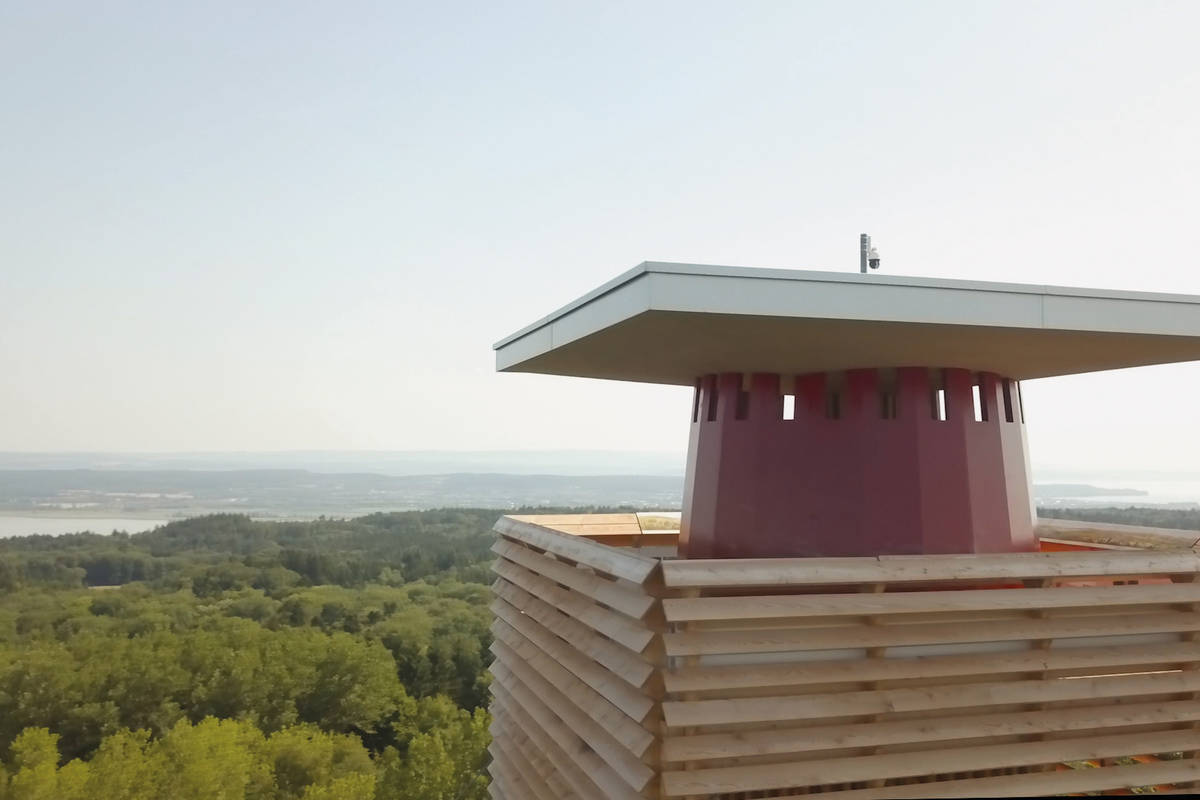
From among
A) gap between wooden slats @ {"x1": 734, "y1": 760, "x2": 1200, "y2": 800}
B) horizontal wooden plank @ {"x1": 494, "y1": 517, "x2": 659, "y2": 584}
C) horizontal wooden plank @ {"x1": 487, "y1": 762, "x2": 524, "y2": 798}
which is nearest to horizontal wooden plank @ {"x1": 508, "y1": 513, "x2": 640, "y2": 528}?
horizontal wooden plank @ {"x1": 494, "y1": 517, "x2": 659, "y2": 584}

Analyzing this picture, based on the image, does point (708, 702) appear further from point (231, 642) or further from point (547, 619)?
point (231, 642)

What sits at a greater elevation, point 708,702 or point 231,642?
point 708,702

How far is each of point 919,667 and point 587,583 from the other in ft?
7.17

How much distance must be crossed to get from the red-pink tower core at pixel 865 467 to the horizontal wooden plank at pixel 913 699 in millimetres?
1167

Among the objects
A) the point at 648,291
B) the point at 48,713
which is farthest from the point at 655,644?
the point at 48,713

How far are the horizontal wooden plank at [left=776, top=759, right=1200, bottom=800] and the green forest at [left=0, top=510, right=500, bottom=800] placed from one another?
60.7 ft

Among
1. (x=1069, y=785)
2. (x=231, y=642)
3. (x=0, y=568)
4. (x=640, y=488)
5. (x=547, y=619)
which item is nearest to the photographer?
(x=1069, y=785)

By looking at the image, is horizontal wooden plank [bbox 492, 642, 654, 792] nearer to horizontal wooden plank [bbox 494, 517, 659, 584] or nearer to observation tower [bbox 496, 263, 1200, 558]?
horizontal wooden plank [bbox 494, 517, 659, 584]

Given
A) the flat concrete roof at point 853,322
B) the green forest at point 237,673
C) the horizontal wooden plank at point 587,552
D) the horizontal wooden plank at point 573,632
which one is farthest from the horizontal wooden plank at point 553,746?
the green forest at point 237,673

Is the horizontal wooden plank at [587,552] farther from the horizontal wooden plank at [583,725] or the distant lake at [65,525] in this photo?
the distant lake at [65,525]

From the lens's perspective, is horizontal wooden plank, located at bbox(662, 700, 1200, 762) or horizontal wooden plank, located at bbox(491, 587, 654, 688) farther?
horizontal wooden plank, located at bbox(491, 587, 654, 688)

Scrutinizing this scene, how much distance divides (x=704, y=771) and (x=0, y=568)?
50587mm

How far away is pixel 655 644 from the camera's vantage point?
15.9 ft

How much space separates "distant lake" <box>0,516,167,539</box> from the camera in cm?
5556
